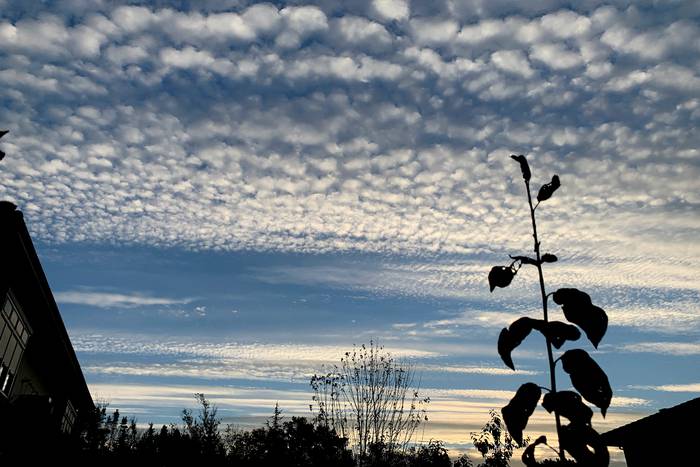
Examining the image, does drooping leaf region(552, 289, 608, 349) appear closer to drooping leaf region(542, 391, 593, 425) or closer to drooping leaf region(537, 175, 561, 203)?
drooping leaf region(542, 391, 593, 425)

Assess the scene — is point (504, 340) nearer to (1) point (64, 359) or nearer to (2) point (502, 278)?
(2) point (502, 278)

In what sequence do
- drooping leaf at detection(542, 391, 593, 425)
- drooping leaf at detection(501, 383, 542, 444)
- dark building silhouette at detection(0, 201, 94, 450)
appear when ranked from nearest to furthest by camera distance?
drooping leaf at detection(542, 391, 593, 425) < drooping leaf at detection(501, 383, 542, 444) < dark building silhouette at detection(0, 201, 94, 450)

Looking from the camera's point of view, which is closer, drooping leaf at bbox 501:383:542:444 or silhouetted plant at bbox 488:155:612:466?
silhouetted plant at bbox 488:155:612:466

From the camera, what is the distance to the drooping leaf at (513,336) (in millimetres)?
2039

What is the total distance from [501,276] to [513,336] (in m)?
0.23

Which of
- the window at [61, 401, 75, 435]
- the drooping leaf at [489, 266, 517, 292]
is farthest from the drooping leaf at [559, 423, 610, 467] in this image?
the window at [61, 401, 75, 435]

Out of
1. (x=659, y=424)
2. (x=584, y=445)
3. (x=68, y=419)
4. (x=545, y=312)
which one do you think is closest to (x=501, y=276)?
(x=545, y=312)

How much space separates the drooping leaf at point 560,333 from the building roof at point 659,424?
41.6 feet

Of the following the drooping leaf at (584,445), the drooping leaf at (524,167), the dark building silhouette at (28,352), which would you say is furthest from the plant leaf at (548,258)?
the dark building silhouette at (28,352)

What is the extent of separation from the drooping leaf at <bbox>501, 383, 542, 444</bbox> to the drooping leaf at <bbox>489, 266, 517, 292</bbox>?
0.39m

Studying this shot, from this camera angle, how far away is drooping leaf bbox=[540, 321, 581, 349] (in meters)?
1.97

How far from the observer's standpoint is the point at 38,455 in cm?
1139

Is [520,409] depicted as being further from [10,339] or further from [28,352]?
[28,352]

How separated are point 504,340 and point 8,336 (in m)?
16.2
